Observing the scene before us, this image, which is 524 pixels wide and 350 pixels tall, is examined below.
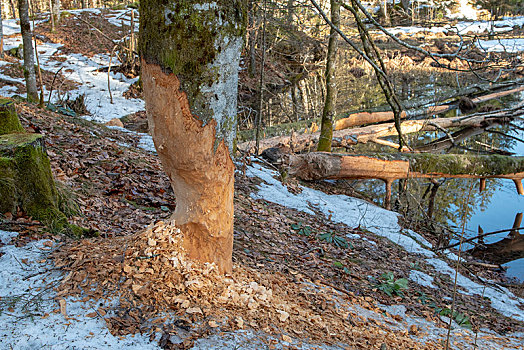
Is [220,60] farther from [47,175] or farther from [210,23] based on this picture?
[47,175]

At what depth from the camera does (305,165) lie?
358 inches

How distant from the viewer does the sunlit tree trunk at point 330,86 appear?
27.2 ft

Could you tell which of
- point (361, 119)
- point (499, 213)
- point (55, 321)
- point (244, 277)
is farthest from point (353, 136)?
point (55, 321)

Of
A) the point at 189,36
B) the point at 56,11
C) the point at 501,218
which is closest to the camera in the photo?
the point at 189,36

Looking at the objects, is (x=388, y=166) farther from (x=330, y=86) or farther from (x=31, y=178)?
(x=31, y=178)

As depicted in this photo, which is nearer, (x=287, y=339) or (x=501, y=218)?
(x=287, y=339)

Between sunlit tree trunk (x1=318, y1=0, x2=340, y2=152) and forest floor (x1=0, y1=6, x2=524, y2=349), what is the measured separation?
1885 millimetres

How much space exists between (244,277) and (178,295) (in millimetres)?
843

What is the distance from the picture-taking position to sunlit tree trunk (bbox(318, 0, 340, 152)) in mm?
8276

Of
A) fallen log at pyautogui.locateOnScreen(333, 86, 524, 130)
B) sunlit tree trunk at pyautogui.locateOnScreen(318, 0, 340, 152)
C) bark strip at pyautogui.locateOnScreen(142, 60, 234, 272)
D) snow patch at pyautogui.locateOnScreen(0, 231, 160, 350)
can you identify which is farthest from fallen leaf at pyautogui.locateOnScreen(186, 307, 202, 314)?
fallen log at pyautogui.locateOnScreen(333, 86, 524, 130)

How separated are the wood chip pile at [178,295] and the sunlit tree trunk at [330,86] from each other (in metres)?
6.56

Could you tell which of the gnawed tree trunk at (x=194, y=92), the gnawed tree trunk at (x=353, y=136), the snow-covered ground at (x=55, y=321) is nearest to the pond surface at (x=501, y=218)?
the gnawed tree trunk at (x=353, y=136)

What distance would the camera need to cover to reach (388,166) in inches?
355

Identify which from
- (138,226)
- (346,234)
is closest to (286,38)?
(346,234)
